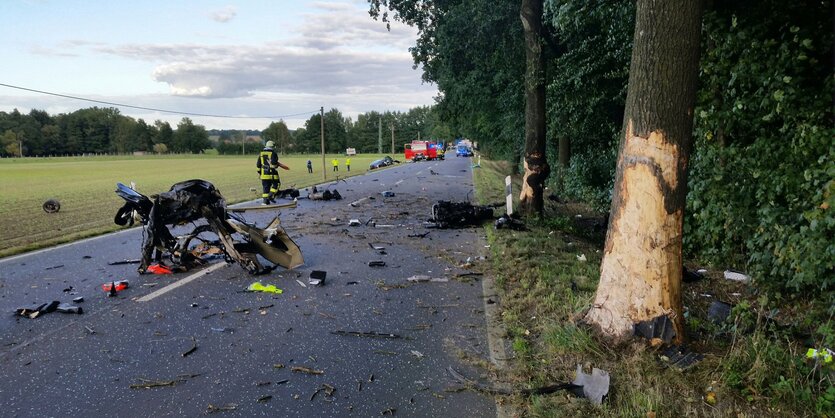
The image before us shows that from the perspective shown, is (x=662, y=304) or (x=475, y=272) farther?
(x=475, y=272)

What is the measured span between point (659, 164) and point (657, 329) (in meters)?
1.25

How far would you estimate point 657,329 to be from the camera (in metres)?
3.83

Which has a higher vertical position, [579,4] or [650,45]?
[579,4]

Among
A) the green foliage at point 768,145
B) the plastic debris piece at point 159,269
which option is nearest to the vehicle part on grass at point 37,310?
the plastic debris piece at point 159,269

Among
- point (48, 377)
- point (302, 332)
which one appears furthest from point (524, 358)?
point (48, 377)

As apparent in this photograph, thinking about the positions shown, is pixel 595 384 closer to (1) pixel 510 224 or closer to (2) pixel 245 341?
(2) pixel 245 341

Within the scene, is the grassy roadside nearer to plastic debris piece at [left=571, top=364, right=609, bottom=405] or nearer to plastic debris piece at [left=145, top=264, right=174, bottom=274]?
plastic debris piece at [left=571, top=364, right=609, bottom=405]

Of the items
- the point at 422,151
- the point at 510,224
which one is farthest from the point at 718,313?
the point at 422,151

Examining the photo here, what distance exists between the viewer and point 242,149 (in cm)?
11681

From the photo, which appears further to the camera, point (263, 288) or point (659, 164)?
point (263, 288)

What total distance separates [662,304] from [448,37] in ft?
40.2

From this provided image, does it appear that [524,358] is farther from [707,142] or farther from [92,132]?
[92,132]

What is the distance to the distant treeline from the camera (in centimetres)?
10688

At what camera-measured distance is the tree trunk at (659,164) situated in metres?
3.86
